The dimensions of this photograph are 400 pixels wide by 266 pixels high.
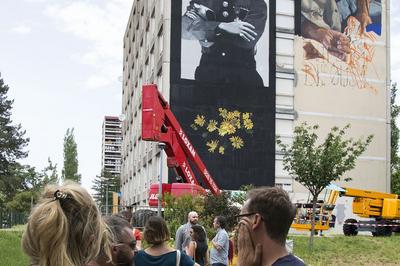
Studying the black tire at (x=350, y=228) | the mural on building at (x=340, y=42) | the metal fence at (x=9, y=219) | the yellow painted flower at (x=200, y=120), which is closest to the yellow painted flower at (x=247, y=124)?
the yellow painted flower at (x=200, y=120)

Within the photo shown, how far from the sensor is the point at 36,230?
2.50m

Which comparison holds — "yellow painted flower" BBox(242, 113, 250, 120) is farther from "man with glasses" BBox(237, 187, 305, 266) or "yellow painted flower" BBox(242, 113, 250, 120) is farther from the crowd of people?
"man with glasses" BBox(237, 187, 305, 266)

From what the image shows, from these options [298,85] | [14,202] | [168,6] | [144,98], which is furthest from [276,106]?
[14,202]

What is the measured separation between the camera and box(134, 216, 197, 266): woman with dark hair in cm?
532

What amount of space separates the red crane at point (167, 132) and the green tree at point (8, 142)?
158 ft

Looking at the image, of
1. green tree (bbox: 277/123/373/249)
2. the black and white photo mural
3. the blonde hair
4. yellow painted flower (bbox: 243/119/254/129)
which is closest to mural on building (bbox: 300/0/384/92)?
the black and white photo mural

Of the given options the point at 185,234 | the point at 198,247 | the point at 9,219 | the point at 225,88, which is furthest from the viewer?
the point at 9,219

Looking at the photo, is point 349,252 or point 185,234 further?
point 349,252

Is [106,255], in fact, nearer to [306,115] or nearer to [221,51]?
[221,51]

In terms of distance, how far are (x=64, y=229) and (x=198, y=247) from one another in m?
7.63

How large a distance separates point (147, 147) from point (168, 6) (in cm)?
1331

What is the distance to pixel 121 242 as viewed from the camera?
3637 mm

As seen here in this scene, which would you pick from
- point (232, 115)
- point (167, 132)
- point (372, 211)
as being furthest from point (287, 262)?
point (232, 115)

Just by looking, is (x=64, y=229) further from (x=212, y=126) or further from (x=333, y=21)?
(x=333, y=21)
